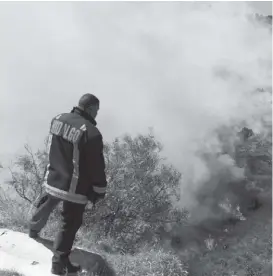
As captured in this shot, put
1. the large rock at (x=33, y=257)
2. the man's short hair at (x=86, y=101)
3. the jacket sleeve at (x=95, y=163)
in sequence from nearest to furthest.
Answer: the jacket sleeve at (x=95, y=163)
the man's short hair at (x=86, y=101)
the large rock at (x=33, y=257)

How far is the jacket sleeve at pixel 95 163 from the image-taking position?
3.13 m

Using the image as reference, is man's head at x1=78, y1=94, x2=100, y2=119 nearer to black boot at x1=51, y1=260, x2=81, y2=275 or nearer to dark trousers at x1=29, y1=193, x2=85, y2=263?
dark trousers at x1=29, y1=193, x2=85, y2=263

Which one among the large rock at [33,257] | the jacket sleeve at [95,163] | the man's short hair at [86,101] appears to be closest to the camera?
the jacket sleeve at [95,163]

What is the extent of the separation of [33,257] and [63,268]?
0.52 m

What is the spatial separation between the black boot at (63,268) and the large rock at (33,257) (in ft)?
0.48

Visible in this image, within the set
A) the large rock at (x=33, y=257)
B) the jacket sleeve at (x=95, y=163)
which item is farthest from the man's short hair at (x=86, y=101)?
the large rock at (x=33, y=257)

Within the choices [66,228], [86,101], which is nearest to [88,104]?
[86,101]

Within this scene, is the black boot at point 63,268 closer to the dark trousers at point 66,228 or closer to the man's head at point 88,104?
the dark trousers at point 66,228

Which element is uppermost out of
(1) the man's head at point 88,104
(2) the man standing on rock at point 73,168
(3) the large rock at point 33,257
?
(1) the man's head at point 88,104

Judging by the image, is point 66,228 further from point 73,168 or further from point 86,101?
point 86,101

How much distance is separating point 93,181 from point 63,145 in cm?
35

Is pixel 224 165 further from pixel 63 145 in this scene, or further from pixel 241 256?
pixel 63 145

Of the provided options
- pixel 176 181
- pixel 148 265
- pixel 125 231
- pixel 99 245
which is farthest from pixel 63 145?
pixel 176 181

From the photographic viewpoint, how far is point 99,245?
4.77 m
